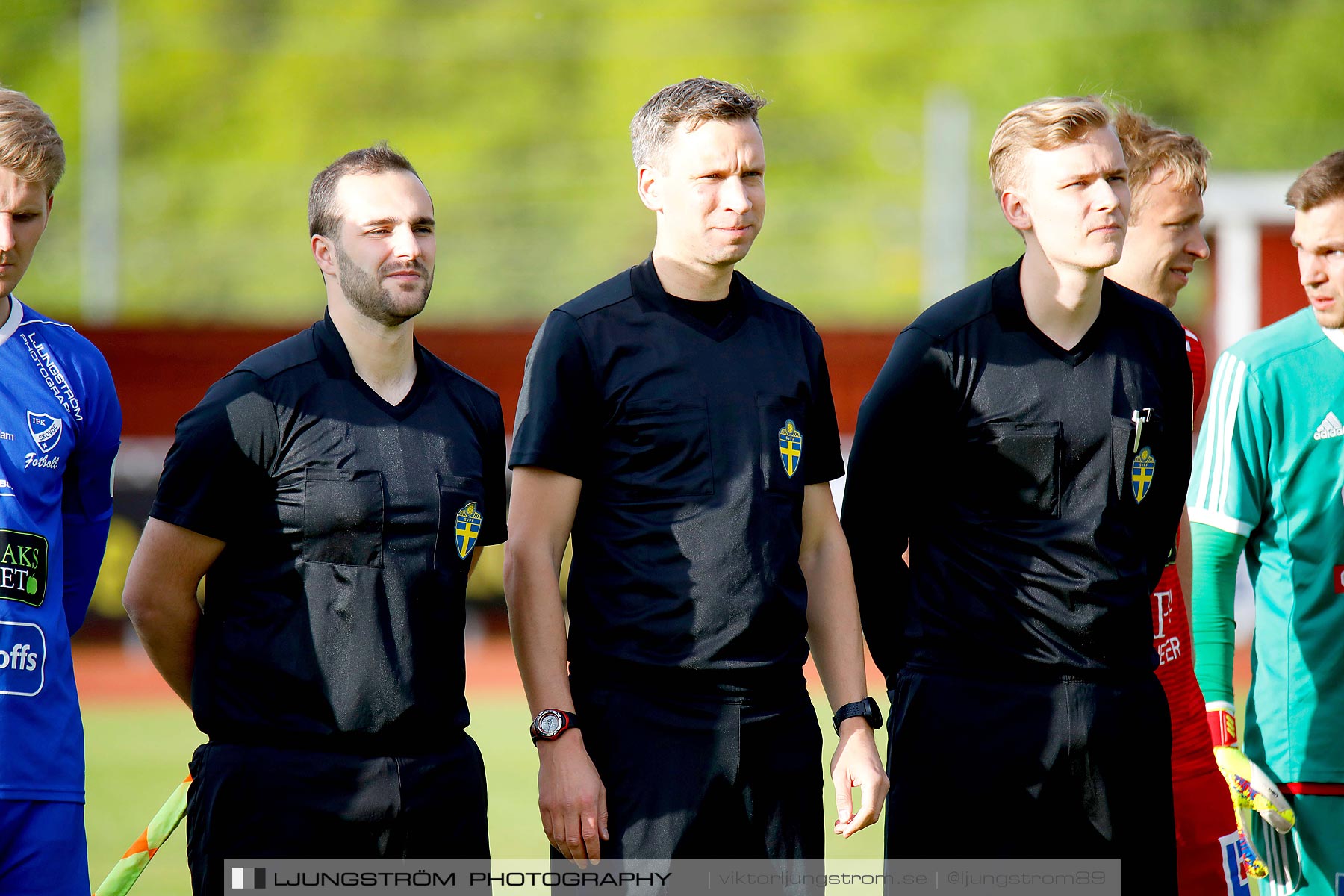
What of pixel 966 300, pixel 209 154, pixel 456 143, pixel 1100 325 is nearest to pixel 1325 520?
pixel 1100 325

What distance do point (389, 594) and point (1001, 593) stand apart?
1.51 m

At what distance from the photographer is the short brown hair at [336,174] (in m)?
3.72

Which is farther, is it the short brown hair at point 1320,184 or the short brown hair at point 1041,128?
the short brown hair at point 1320,184

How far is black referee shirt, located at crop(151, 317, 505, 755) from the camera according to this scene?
11.4 ft

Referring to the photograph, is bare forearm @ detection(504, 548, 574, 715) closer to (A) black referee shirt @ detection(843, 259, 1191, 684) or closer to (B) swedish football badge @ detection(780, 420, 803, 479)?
(B) swedish football badge @ detection(780, 420, 803, 479)

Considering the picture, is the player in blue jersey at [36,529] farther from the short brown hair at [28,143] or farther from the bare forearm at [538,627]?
the bare forearm at [538,627]

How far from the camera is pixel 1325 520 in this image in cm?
425

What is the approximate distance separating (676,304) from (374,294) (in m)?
0.74

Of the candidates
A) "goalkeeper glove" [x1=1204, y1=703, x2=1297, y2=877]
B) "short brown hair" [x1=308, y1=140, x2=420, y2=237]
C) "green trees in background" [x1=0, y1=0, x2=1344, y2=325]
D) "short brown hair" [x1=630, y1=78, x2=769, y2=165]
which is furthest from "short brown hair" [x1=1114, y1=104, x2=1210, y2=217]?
"green trees in background" [x1=0, y1=0, x2=1344, y2=325]

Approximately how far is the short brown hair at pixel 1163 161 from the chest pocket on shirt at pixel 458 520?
2204mm

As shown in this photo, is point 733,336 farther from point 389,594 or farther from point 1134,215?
point 1134,215

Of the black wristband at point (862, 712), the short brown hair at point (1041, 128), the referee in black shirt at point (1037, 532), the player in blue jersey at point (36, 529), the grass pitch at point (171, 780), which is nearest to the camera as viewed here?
the player in blue jersey at point (36, 529)

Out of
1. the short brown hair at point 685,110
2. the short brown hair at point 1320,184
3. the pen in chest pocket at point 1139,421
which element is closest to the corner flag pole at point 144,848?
the short brown hair at point 685,110

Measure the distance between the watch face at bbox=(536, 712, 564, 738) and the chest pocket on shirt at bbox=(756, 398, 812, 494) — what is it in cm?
74
